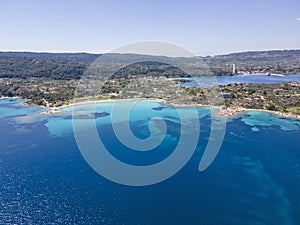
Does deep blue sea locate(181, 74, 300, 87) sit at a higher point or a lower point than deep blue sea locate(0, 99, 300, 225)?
higher

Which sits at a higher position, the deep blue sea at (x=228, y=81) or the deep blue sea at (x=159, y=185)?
the deep blue sea at (x=228, y=81)

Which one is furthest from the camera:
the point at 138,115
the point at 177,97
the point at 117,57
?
the point at 117,57

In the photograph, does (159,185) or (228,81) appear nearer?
(159,185)

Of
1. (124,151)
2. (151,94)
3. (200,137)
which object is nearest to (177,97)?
(151,94)

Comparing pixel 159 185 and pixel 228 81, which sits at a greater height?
pixel 228 81

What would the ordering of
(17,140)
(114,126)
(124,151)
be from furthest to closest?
(114,126)
(17,140)
(124,151)

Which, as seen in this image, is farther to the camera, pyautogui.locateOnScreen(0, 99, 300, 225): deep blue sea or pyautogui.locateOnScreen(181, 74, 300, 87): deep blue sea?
pyautogui.locateOnScreen(181, 74, 300, 87): deep blue sea

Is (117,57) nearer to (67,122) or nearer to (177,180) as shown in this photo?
(67,122)

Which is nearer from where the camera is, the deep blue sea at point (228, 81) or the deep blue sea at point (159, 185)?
the deep blue sea at point (159, 185)
